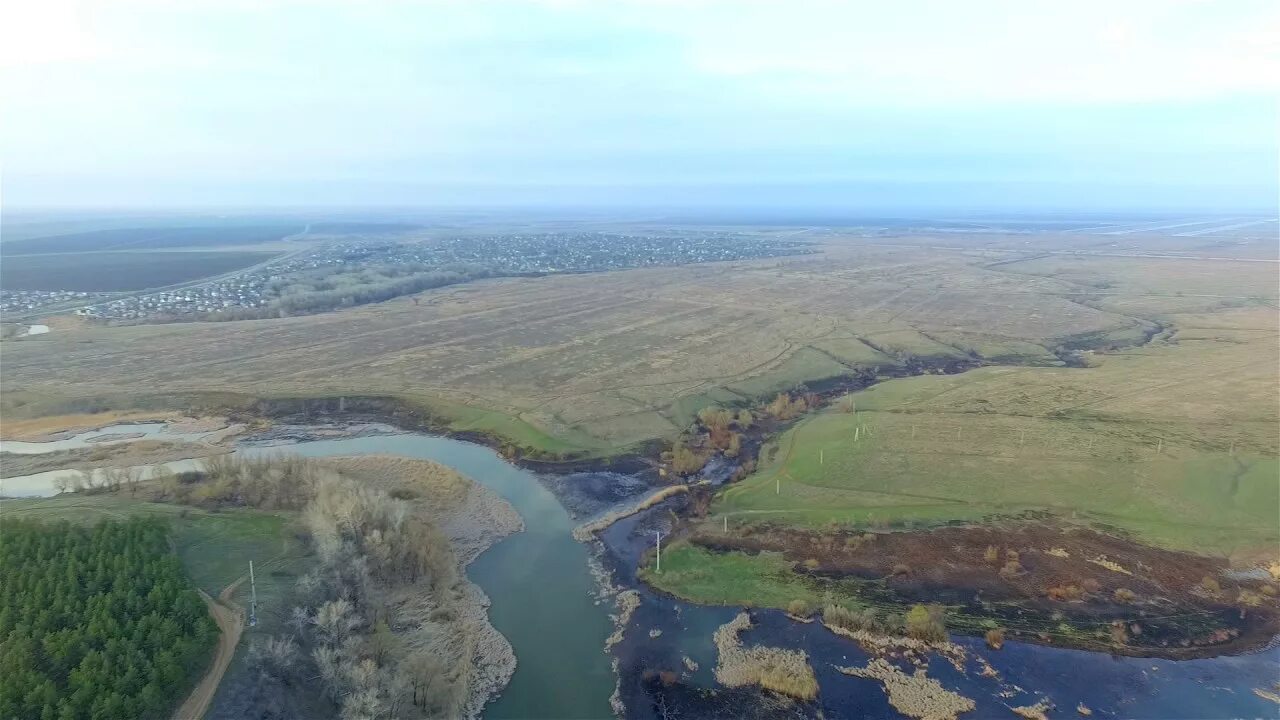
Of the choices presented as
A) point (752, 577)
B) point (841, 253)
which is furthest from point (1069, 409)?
point (841, 253)

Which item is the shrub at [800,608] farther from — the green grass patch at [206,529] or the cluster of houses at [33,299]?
the cluster of houses at [33,299]

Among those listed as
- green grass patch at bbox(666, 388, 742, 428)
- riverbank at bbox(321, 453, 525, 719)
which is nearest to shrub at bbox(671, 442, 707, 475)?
green grass patch at bbox(666, 388, 742, 428)

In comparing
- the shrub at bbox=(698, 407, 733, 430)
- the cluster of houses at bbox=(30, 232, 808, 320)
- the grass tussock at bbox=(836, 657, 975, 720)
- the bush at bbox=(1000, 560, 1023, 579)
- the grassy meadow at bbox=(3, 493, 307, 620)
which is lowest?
the grass tussock at bbox=(836, 657, 975, 720)

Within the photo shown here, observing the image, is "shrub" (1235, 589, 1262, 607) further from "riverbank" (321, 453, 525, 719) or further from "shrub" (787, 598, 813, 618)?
"riverbank" (321, 453, 525, 719)

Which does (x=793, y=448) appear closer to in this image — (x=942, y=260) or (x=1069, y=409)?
(x=1069, y=409)

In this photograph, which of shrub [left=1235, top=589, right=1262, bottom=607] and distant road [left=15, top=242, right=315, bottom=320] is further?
distant road [left=15, top=242, right=315, bottom=320]

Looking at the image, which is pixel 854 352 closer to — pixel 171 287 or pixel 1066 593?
pixel 1066 593

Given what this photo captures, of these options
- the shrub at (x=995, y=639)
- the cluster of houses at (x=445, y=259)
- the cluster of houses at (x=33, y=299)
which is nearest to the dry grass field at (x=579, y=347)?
the cluster of houses at (x=445, y=259)
